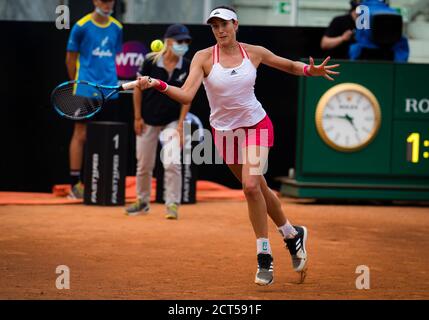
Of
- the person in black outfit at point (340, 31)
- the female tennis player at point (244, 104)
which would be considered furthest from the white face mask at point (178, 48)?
the female tennis player at point (244, 104)

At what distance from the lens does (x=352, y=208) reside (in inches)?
493

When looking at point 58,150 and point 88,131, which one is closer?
point 88,131

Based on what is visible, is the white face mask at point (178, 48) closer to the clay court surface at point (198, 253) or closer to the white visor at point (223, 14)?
the clay court surface at point (198, 253)

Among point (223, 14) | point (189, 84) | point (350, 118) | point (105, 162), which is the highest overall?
point (223, 14)

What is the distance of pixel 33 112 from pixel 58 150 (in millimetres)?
566

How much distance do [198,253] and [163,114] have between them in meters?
2.50

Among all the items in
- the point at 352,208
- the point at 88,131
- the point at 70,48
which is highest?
the point at 70,48

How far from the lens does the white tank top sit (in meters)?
7.20

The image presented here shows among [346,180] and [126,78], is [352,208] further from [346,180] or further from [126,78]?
[126,78]

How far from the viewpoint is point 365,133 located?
1258cm

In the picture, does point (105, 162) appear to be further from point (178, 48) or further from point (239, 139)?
point (239, 139)

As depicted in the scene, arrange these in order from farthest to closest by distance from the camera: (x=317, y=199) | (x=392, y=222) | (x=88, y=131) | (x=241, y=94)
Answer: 1. (x=317, y=199)
2. (x=88, y=131)
3. (x=392, y=222)
4. (x=241, y=94)

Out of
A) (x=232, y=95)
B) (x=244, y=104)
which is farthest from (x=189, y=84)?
(x=244, y=104)
